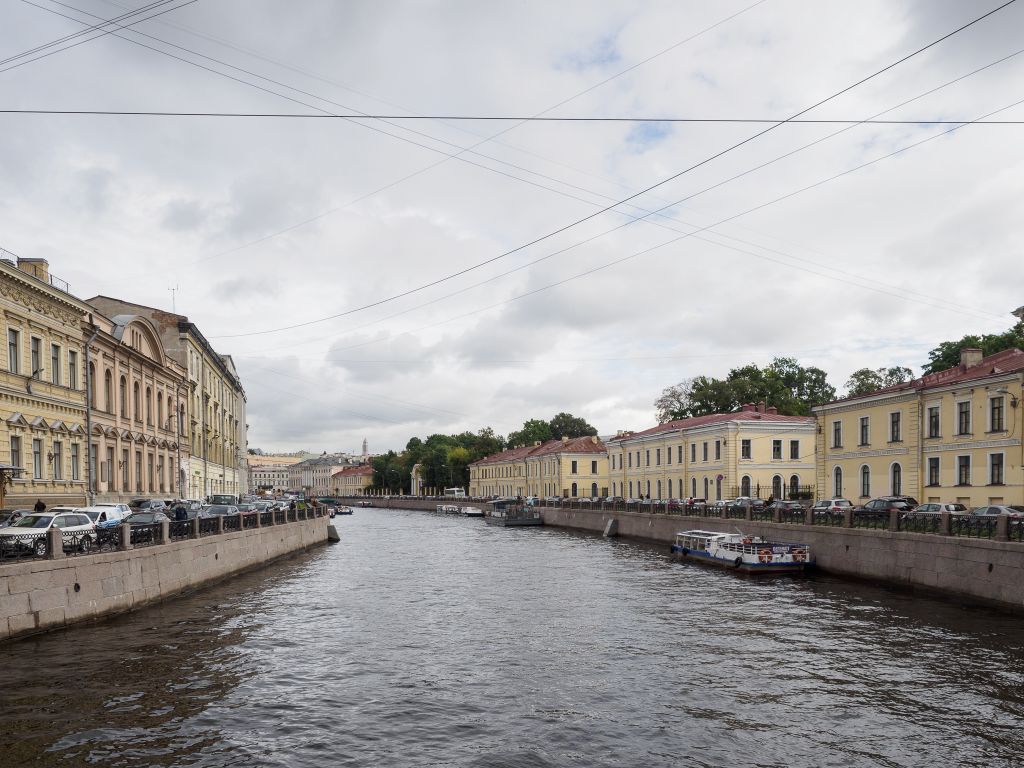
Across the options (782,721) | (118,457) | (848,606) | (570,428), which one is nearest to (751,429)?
(848,606)

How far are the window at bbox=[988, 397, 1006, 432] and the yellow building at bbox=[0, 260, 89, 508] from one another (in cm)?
3713

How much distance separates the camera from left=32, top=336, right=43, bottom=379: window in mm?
29547

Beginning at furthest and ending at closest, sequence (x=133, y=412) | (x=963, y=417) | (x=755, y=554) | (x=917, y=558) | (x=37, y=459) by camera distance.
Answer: (x=133, y=412), (x=963, y=417), (x=755, y=554), (x=37, y=459), (x=917, y=558)

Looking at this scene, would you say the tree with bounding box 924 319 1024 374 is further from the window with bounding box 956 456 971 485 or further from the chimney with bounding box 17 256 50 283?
the chimney with bounding box 17 256 50 283

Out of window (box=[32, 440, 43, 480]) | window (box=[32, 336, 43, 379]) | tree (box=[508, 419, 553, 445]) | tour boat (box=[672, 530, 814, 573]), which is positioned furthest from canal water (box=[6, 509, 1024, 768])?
tree (box=[508, 419, 553, 445])

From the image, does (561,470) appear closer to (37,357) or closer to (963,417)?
(963,417)

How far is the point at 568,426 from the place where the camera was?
5281 inches

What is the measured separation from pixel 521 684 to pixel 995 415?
27465mm

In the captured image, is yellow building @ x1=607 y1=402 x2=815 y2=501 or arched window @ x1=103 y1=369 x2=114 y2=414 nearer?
arched window @ x1=103 y1=369 x2=114 y2=414

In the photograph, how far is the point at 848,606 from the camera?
22906 mm

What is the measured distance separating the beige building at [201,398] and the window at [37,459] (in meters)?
18.2

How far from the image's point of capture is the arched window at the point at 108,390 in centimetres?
3758

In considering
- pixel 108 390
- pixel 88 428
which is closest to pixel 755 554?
pixel 88 428

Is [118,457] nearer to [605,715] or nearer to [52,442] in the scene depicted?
[52,442]
